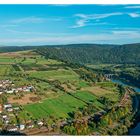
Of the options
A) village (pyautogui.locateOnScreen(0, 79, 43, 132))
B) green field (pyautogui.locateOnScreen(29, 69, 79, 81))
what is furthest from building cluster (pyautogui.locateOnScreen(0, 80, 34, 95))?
green field (pyautogui.locateOnScreen(29, 69, 79, 81))

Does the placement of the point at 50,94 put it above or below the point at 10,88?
below

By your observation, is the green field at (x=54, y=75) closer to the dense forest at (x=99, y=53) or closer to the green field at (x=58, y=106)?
the green field at (x=58, y=106)

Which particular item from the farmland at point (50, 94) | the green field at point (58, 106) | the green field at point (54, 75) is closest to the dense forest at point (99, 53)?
the farmland at point (50, 94)

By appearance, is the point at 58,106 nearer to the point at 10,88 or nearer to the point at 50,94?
the point at 50,94

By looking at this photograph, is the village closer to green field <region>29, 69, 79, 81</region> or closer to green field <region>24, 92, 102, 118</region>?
green field <region>24, 92, 102, 118</region>

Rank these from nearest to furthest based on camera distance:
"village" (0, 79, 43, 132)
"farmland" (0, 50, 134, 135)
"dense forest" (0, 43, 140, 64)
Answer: "village" (0, 79, 43, 132), "farmland" (0, 50, 134, 135), "dense forest" (0, 43, 140, 64)

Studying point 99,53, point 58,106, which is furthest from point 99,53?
point 58,106

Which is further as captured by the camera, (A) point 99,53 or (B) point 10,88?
(A) point 99,53
